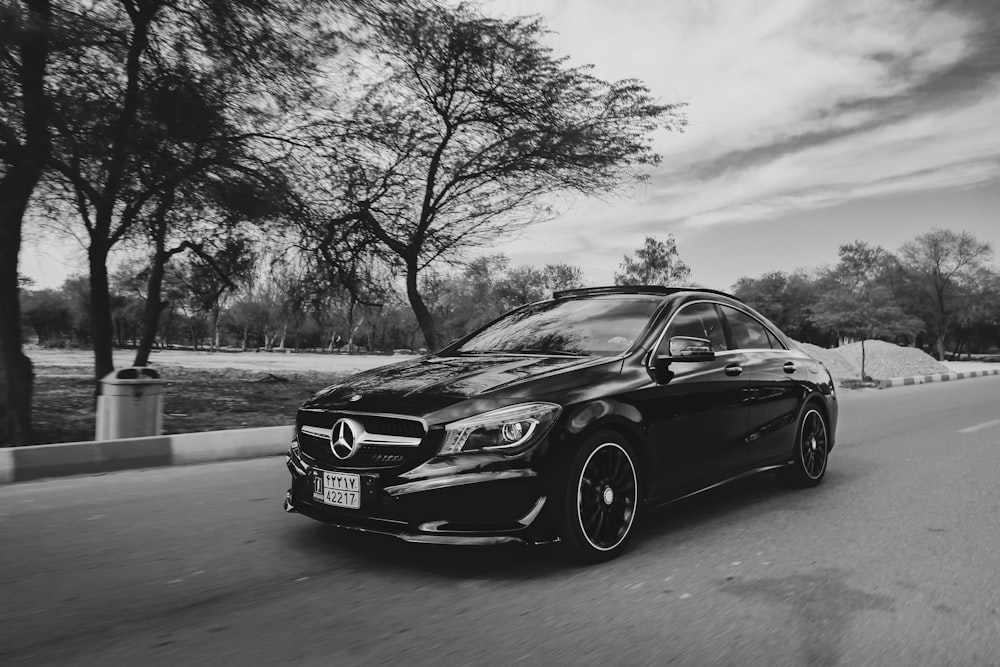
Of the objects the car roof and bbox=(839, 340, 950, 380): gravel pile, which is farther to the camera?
bbox=(839, 340, 950, 380): gravel pile

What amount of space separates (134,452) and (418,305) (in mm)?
9942

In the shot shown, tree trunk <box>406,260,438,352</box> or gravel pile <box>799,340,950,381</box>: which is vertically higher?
tree trunk <box>406,260,438,352</box>

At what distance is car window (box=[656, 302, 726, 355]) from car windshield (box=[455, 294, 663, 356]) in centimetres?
17

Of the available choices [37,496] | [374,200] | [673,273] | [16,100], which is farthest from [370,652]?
[673,273]

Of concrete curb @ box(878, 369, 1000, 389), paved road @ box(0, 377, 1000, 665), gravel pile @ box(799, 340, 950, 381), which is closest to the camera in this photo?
paved road @ box(0, 377, 1000, 665)

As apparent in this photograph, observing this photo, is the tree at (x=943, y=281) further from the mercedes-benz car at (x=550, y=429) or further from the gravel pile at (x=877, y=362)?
the mercedes-benz car at (x=550, y=429)

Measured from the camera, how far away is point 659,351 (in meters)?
4.79

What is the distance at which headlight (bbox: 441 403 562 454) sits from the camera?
148 inches

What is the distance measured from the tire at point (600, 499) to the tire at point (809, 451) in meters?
2.32

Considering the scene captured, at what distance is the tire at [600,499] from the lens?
390 cm

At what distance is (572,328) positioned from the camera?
5.16 metres

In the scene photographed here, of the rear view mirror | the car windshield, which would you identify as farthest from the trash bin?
the rear view mirror

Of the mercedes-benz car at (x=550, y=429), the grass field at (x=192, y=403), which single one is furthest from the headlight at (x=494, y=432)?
the grass field at (x=192, y=403)

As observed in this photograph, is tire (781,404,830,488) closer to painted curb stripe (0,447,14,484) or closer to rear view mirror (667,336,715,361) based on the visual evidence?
rear view mirror (667,336,715,361)
